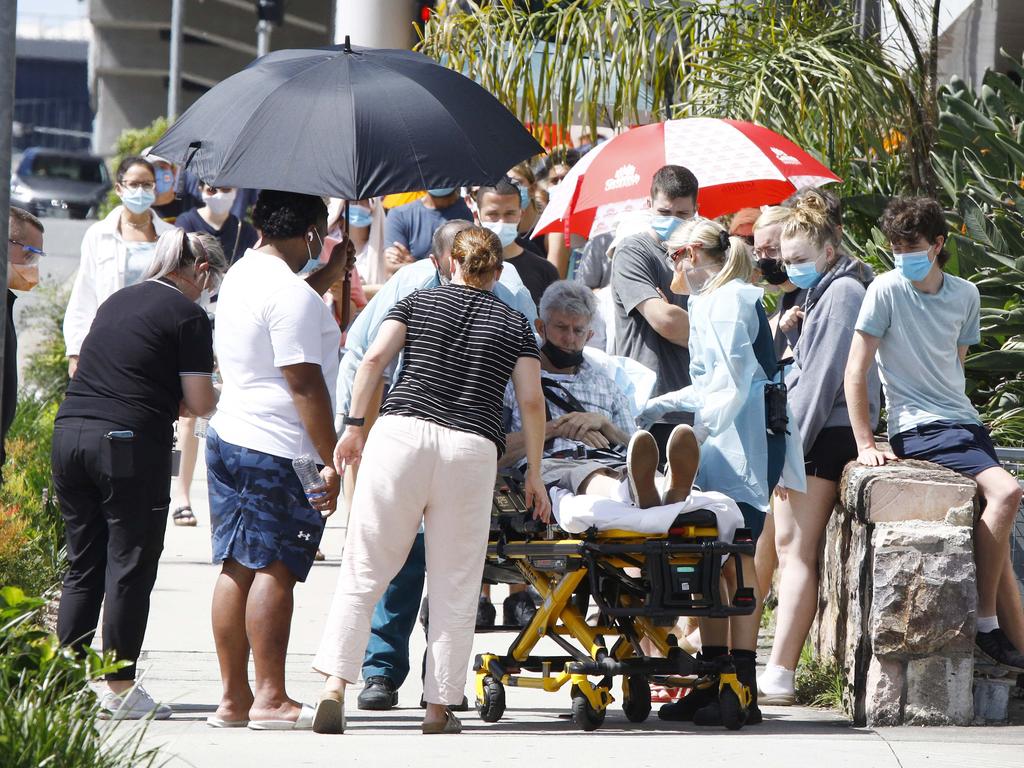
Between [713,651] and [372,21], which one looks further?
[372,21]

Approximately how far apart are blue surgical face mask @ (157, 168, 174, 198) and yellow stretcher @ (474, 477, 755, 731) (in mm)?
4882

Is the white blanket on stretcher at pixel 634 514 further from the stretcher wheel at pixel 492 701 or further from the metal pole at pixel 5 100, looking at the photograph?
the metal pole at pixel 5 100

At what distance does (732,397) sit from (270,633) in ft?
6.37

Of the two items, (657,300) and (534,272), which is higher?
(534,272)

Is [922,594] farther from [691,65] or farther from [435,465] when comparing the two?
[691,65]

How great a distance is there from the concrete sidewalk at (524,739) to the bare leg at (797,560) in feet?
0.93

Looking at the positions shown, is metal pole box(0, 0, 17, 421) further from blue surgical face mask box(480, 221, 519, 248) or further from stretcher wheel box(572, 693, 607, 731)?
blue surgical face mask box(480, 221, 519, 248)

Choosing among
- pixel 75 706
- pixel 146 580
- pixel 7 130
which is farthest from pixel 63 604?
pixel 7 130

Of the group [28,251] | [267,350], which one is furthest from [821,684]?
[28,251]

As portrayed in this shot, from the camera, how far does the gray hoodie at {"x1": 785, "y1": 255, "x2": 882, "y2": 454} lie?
6578 mm

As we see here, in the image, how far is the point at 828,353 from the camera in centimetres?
659

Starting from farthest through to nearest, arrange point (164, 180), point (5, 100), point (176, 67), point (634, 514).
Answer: point (176, 67)
point (164, 180)
point (634, 514)
point (5, 100)

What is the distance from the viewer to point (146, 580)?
19.3ft

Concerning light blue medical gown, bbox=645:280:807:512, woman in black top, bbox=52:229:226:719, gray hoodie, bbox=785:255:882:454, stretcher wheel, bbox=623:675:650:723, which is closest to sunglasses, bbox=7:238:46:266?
woman in black top, bbox=52:229:226:719
